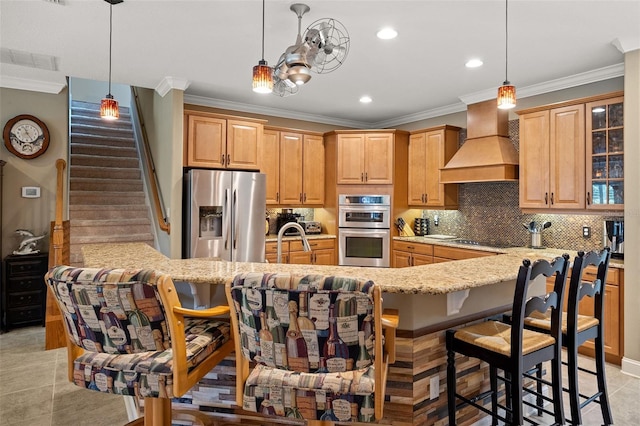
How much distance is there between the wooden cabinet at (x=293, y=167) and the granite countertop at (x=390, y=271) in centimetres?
292

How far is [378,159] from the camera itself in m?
5.69

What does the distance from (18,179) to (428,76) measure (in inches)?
187

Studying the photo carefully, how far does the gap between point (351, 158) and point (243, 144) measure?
1.62m

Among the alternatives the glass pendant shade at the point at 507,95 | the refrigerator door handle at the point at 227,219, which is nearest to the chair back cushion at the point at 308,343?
the glass pendant shade at the point at 507,95

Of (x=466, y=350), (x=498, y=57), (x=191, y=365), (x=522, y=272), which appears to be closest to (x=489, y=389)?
(x=466, y=350)

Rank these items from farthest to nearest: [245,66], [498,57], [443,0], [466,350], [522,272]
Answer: [245,66] → [498,57] → [443,0] → [466,350] → [522,272]

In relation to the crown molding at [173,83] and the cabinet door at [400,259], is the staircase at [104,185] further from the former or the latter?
the cabinet door at [400,259]

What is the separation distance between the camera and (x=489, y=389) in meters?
2.44

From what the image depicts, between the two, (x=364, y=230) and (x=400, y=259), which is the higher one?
(x=364, y=230)

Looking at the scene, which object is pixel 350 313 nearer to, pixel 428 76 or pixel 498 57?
pixel 498 57

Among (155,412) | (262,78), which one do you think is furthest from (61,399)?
(262,78)

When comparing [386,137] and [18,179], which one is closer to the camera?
[18,179]

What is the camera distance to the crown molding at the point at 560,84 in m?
3.83

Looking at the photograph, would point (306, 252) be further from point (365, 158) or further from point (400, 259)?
point (365, 158)
